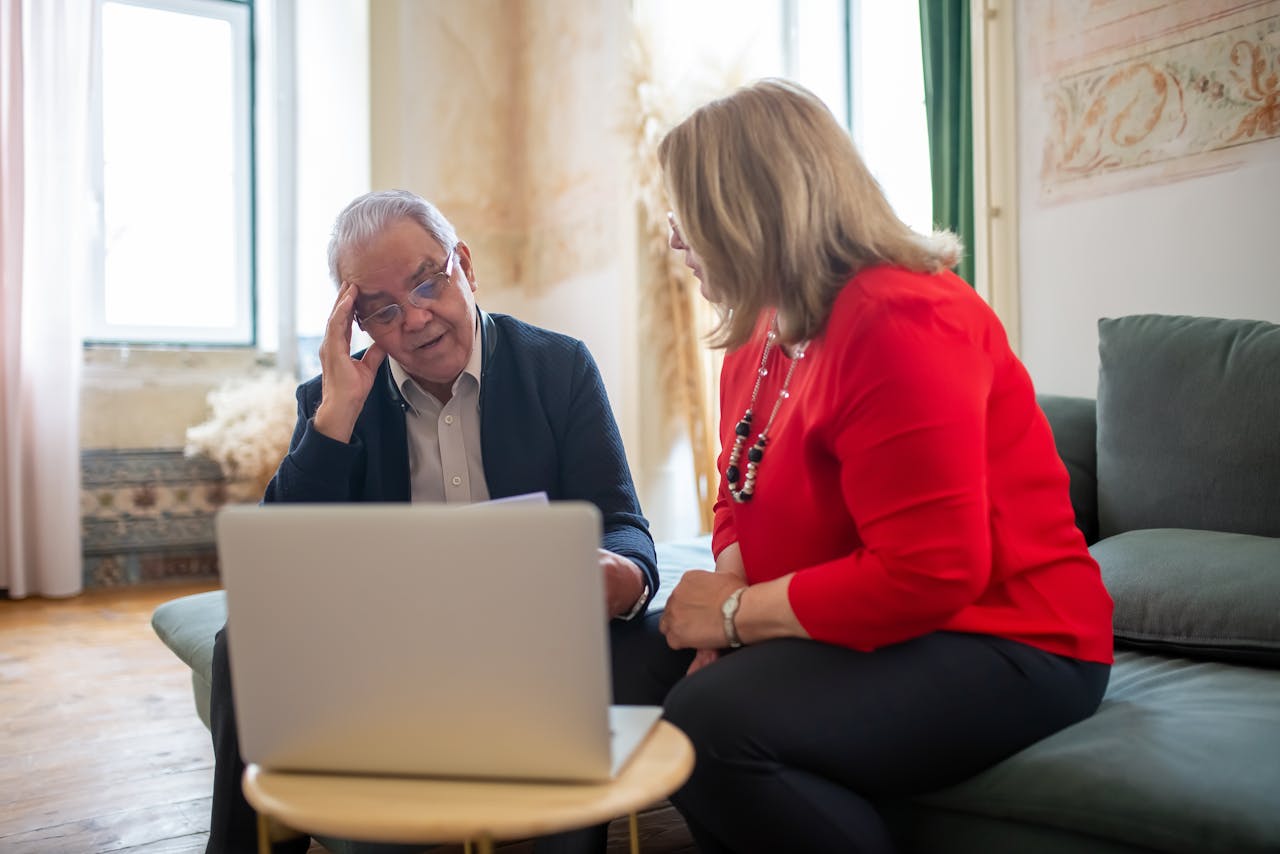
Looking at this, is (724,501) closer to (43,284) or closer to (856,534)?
(856,534)

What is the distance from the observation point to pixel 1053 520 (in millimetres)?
1251

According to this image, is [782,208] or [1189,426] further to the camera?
[1189,426]

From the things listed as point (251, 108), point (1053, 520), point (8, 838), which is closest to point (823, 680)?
point (1053, 520)

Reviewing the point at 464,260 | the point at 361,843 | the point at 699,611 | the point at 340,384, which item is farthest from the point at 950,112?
the point at 361,843

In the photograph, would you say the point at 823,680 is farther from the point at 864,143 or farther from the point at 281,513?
the point at 864,143

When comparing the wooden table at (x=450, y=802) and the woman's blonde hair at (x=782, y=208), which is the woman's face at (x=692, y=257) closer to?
the woman's blonde hair at (x=782, y=208)

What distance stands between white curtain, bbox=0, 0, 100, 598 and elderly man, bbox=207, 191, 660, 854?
9.77 ft

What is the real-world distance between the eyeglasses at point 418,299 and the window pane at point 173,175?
371cm

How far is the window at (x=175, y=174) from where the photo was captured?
4871 millimetres

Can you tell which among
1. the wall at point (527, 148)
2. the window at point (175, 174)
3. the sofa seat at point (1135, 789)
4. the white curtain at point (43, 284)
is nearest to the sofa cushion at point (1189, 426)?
the sofa seat at point (1135, 789)

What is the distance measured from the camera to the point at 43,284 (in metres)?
4.27

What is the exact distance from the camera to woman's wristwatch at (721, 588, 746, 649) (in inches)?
51.0

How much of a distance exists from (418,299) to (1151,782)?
1184mm

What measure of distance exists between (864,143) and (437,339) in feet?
8.71
